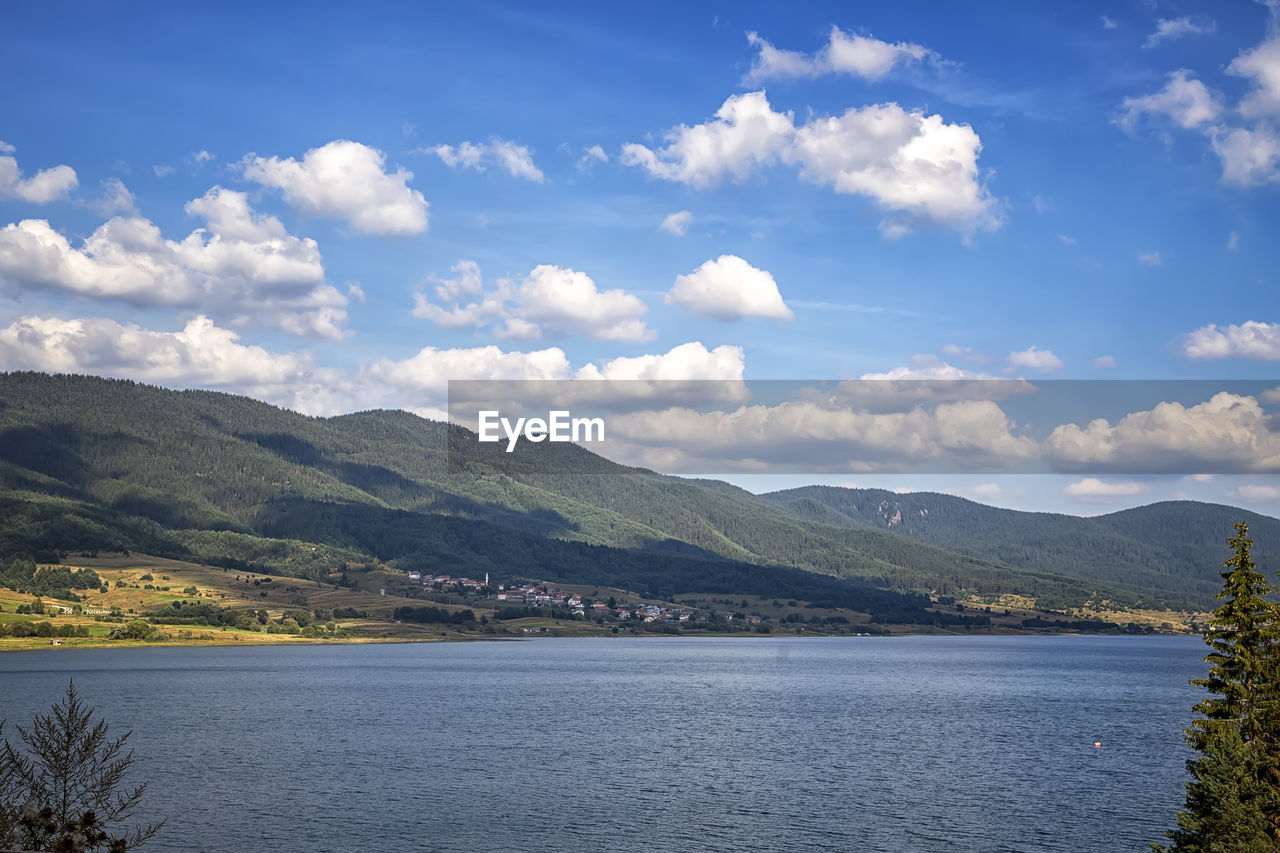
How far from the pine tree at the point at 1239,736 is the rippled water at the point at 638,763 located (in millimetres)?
16410

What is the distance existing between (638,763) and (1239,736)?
53735mm

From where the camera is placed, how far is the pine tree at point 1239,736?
43.1m

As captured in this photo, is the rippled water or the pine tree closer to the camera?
the pine tree

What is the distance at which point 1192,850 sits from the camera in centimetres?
4478

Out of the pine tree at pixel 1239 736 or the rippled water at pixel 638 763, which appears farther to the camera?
the rippled water at pixel 638 763

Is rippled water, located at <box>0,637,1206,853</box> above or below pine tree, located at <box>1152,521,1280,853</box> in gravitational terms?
below

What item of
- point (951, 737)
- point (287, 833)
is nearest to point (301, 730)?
point (287, 833)

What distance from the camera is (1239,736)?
4750cm

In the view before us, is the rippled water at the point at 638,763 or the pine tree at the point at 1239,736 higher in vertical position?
the pine tree at the point at 1239,736

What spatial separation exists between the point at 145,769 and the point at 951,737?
77.7m

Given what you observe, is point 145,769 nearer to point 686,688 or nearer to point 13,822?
point 13,822

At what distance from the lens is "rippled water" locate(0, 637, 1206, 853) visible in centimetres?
6588

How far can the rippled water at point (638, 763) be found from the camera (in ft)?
216

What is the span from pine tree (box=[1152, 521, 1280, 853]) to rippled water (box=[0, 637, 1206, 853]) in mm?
16410
